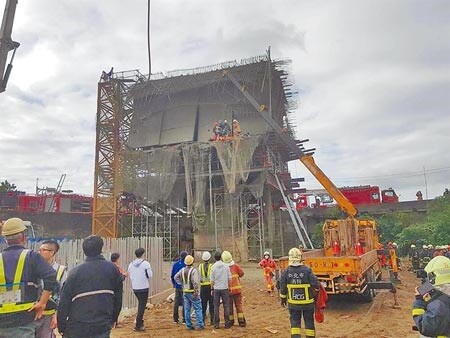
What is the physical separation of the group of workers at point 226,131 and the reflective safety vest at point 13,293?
24221 mm

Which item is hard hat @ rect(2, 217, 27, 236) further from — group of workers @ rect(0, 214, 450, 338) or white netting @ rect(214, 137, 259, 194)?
white netting @ rect(214, 137, 259, 194)

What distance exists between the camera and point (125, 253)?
35.6ft

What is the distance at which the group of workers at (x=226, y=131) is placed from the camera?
92.5ft

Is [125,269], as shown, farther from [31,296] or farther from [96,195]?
[96,195]

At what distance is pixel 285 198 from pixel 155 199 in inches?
372

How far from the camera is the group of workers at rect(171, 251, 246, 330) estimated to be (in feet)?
27.2

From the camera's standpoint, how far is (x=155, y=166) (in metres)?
28.9

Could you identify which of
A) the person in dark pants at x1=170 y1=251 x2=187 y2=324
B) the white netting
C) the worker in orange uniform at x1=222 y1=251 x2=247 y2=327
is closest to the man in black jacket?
the worker in orange uniform at x1=222 y1=251 x2=247 y2=327

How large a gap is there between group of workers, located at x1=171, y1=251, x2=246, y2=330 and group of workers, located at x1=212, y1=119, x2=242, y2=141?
19492 millimetres

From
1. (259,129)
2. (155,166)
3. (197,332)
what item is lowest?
(197,332)

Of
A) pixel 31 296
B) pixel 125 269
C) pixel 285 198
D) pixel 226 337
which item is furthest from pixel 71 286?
pixel 285 198

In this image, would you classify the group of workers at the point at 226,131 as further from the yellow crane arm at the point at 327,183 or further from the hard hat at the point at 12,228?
the hard hat at the point at 12,228

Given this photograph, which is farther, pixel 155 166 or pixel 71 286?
pixel 155 166

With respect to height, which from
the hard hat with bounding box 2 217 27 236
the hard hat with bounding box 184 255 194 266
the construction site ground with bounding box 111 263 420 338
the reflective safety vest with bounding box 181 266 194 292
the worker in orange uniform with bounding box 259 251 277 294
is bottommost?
the construction site ground with bounding box 111 263 420 338
